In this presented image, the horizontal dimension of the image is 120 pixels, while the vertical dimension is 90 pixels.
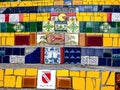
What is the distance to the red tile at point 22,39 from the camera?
323 centimetres

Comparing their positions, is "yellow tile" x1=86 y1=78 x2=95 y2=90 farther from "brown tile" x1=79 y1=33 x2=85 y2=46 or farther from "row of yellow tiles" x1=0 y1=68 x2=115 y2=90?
"brown tile" x1=79 y1=33 x2=85 y2=46

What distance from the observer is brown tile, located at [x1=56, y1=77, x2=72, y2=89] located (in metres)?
3.08

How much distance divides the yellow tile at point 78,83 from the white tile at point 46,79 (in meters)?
0.18

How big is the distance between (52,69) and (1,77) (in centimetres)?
49

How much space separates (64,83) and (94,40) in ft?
1.54

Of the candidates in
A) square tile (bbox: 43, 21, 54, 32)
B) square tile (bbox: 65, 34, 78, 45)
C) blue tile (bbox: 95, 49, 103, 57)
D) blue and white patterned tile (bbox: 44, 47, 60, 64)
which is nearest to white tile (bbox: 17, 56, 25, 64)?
blue and white patterned tile (bbox: 44, 47, 60, 64)

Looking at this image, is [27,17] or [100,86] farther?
[27,17]

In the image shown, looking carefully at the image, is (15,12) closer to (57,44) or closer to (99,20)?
(57,44)

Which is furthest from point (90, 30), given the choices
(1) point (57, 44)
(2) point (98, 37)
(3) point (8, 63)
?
(3) point (8, 63)

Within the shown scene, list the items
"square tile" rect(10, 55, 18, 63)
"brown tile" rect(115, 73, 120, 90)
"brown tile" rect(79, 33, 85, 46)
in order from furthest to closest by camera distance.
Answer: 1. "square tile" rect(10, 55, 18, 63)
2. "brown tile" rect(79, 33, 85, 46)
3. "brown tile" rect(115, 73, 120, 90)

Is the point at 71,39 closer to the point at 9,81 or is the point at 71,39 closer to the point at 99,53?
the point at 99,53

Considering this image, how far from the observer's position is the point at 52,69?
3131 millimetres

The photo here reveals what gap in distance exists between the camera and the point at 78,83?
3.06m

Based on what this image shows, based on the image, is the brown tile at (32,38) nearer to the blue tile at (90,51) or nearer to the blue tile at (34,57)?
the blue tile at (34,57)
